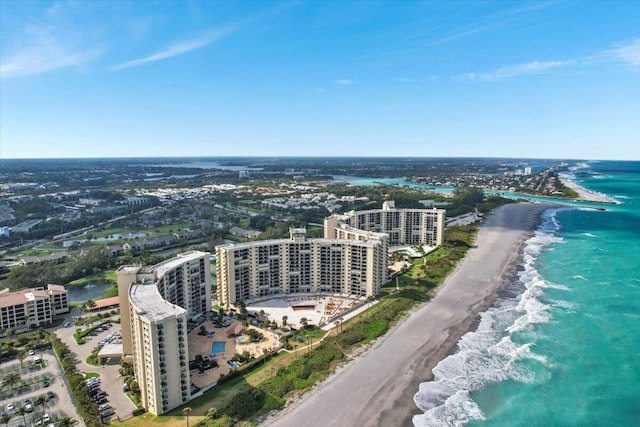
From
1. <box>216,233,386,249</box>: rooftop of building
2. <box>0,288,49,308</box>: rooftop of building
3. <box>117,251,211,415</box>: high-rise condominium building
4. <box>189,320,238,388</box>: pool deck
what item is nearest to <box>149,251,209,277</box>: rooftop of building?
<box>216,233,386,249</box>: rooftop of building

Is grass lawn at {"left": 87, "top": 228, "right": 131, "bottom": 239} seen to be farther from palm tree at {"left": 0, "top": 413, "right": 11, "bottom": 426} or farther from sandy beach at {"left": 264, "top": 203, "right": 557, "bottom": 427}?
sandy beach at {"left": 264, "top": 203, "right": 557, "bottom": 427}

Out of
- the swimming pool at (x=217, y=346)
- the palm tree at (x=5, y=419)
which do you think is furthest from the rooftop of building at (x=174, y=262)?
the palm tree at (x=5, y=419)

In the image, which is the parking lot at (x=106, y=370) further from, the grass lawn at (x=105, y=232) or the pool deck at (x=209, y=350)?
the grass lawn at (x=105, y=232)

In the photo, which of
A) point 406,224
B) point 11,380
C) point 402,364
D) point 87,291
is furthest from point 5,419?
point 406,224

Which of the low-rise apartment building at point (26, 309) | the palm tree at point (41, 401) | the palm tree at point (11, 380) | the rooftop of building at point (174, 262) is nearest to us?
the palm tree at point (41, 401)

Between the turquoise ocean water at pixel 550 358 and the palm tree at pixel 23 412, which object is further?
the turquoise ocean water at pixel 550 358

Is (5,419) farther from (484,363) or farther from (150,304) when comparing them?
(484,363)
